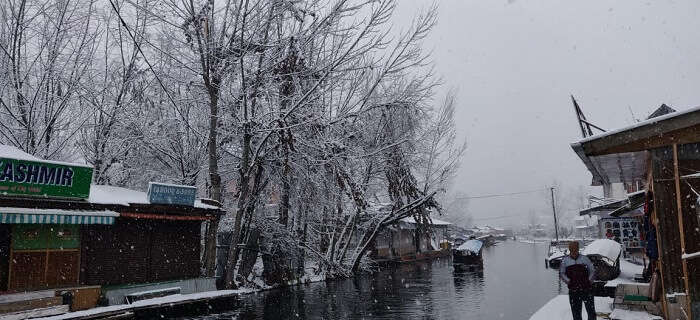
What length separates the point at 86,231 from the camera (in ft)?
49.4

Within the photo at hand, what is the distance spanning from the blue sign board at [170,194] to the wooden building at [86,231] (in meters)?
0.03

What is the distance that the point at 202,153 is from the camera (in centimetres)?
2450

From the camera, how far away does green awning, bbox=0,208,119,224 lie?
472 inches

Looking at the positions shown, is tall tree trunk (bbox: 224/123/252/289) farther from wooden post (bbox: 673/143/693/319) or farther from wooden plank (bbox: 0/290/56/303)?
wooden post (bbox: 673/143/693/319)

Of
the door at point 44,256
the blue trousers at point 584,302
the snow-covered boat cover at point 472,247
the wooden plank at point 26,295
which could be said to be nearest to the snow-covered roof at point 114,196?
the door at point 44,256

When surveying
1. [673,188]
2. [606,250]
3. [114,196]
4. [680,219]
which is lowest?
[606,250]

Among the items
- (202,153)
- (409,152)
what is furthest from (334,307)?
(409,152)

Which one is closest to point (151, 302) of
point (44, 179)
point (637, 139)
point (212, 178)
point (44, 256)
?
point (44, 256)

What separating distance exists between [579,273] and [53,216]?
42.0 feet

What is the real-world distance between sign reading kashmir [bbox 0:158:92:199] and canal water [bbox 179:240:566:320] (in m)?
5.54

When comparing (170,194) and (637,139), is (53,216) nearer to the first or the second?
(170,194)

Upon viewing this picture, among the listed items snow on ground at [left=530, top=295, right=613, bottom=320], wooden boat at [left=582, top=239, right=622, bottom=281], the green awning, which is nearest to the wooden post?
snow on ground at [left=530, top=295, right=613, bottom=320]

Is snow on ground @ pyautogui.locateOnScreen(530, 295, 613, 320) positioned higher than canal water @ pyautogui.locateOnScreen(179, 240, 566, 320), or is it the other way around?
snow on ground @ pyautogui.locateOnScreen(530, 295, 613, 320)

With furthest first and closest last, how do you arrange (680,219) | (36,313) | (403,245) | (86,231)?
(403,245) < (86,231) < (36,313) < (680,219)
